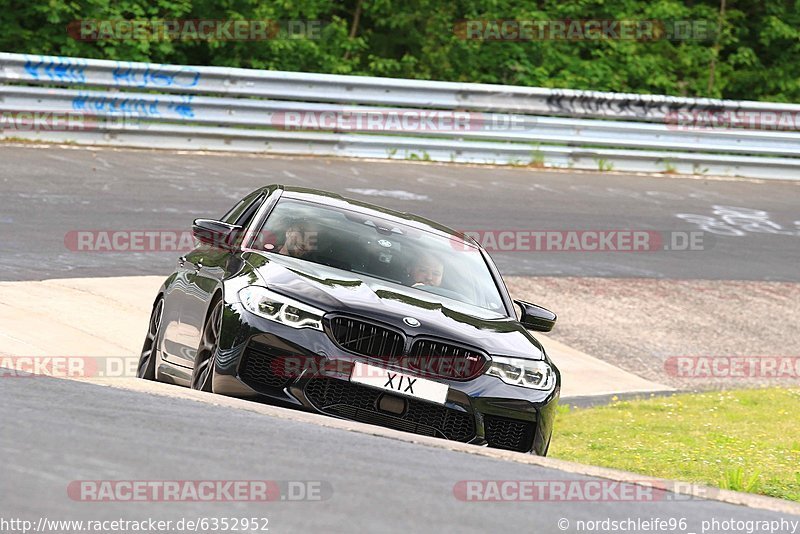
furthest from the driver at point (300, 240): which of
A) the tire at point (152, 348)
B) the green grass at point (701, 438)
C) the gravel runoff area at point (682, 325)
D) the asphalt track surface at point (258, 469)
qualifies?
the gravel runoff area at point (682, 325)

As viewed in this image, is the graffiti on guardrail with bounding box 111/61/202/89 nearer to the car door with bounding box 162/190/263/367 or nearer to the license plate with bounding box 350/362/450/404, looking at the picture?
the car door with bounding box 162/190/263/367

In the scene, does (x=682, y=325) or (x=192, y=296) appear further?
(x=682, y=325)

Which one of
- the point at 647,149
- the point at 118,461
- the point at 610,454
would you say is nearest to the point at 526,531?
the point at 118,461

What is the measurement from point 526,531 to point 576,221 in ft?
42.8

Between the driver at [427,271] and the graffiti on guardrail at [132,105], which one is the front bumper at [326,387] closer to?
the driver at [427,271]

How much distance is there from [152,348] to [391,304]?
2.26 m

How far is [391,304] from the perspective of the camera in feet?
24.8

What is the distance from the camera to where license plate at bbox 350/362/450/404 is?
714 centimetres

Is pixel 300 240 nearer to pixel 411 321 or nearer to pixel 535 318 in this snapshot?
→ pixel 411 321

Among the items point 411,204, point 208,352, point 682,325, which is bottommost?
point 682,325

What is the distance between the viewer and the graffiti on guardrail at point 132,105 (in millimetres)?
18484

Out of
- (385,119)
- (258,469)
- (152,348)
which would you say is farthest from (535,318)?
(385,119)

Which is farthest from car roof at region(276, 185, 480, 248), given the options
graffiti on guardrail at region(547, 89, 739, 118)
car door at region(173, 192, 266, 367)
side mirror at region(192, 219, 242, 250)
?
graffiti on guardrail at region(547, 89, 739, 118)

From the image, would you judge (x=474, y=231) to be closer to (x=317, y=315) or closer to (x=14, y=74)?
(x=14, y=74)
